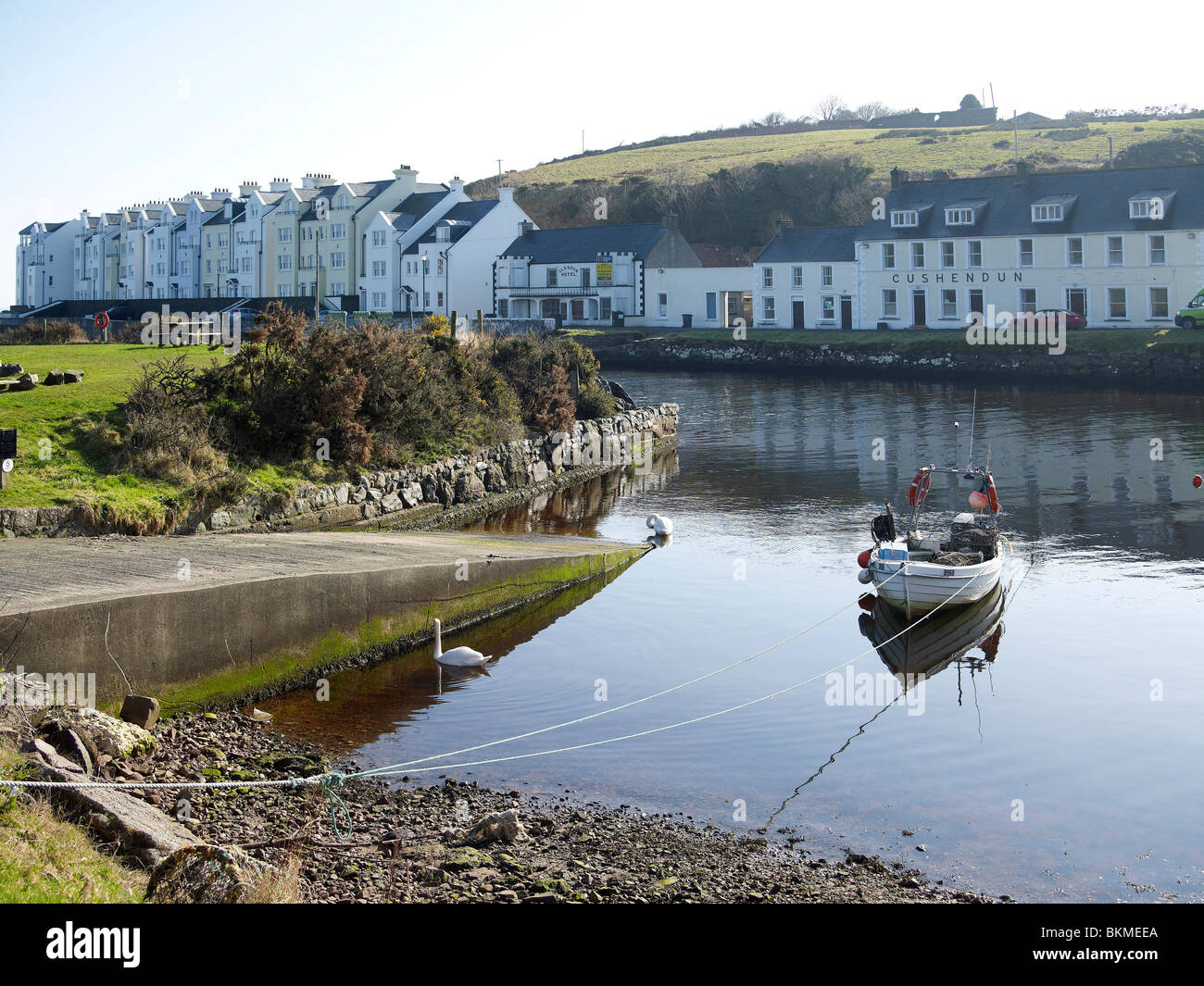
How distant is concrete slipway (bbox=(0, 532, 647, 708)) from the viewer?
42.3ft

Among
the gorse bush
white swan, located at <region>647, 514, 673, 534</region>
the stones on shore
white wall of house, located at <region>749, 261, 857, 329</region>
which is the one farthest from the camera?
white wall of house, located at <region>749, 261, 857, 329</region>

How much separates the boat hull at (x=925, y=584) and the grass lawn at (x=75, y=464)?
12319 mm

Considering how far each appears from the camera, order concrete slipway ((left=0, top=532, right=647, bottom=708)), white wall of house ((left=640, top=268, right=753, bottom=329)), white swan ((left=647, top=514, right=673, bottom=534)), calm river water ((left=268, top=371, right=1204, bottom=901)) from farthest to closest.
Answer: white wall of house ((left=640, top=268, right=753, bottom=329)) < white swan ((left=647, top=514, right=673, bottom=534)) < concrete slipway ((left=0, top=532, right=647, bottom=708)) < calm river water ((left=268, top=371, right=1204, bottom=901))

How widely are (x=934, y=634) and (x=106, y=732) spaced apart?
12.7 m

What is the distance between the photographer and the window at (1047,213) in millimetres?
67375

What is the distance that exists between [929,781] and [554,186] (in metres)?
126

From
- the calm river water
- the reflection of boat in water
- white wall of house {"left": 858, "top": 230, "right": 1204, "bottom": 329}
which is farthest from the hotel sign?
the reflection of boat in water

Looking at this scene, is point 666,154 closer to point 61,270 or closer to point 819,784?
point 61,270

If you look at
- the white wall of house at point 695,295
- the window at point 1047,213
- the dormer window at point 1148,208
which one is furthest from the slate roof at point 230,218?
the dormer window at point 1148,208

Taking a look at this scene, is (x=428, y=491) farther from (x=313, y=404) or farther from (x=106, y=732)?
(x=106, y=732)

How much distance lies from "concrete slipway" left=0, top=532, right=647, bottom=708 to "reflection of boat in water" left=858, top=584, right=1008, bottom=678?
5.91 meters

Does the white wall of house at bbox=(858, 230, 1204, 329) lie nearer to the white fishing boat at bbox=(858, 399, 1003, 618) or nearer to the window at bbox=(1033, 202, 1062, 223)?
the window at bbox=(1033, 202, 1062, 223)
